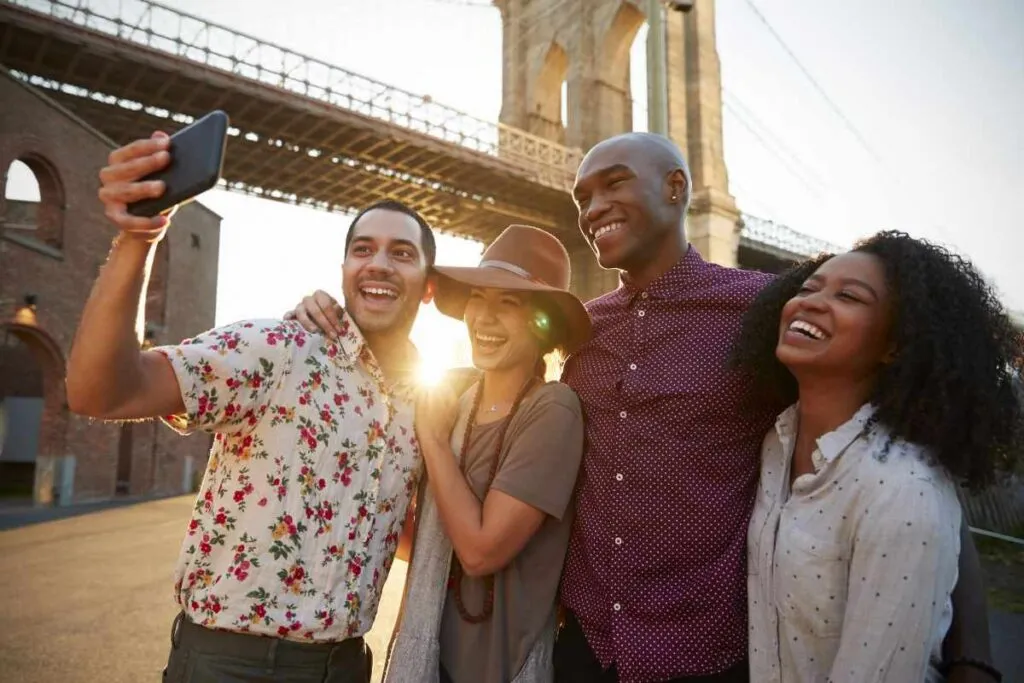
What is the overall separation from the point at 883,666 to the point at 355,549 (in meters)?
1.31

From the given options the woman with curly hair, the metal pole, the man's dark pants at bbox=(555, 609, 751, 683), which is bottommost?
the man's dark pants at bbox=(555, 609, 751, 683)

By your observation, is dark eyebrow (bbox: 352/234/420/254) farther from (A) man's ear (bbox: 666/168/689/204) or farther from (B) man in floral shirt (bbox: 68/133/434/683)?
(A) man's ear (bbox: 666/168/689/204)

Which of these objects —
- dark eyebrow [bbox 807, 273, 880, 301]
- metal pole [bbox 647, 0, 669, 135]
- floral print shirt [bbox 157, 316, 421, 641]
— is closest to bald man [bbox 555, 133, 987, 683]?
dark eyebrow [bbox 807, 273, 880, 301]

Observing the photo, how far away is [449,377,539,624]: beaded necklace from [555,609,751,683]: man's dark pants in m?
0.33

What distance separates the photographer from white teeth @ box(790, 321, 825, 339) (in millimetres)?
1782

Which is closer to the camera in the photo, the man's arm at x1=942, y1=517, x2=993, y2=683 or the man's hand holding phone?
the man's hand holding phone

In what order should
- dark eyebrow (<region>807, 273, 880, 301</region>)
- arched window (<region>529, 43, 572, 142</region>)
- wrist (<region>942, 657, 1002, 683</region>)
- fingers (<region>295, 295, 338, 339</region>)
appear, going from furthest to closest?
arched window (<region>529, 43, 572, 142</region>), fingers (<region>295, 295, 338, 339</region>), dark eyebrow (<region>807, 273, 880, 301</region>), wrist (<region>942, 657, 1002, 683</region>)

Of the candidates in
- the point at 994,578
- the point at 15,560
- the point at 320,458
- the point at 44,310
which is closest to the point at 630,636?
the point at 320,458

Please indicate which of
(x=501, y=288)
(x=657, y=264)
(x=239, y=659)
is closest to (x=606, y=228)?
(x=657, y=264)

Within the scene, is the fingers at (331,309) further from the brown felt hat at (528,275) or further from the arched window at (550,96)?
the arched window at (550,96)

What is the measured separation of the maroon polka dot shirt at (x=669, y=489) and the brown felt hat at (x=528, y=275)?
17cm

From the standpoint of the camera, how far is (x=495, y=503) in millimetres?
1865

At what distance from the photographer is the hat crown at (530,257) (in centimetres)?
235

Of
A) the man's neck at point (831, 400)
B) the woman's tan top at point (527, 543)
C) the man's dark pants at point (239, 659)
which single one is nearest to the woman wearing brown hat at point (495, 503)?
the woman's tan top at point (527, 543)
